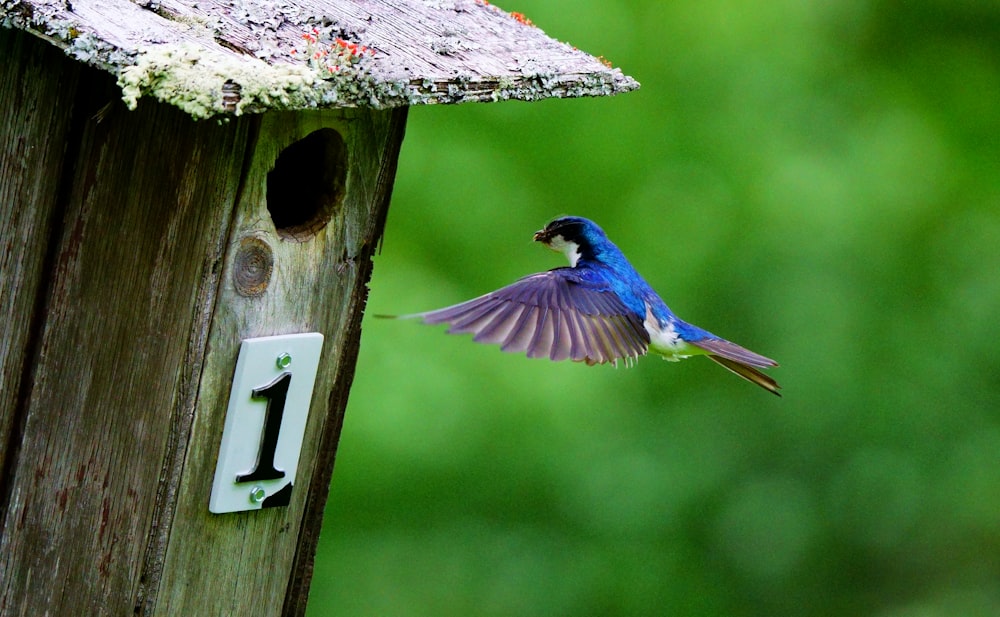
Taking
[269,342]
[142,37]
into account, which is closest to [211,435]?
[269,342]

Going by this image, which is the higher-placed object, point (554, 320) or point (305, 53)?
point (305, 53)

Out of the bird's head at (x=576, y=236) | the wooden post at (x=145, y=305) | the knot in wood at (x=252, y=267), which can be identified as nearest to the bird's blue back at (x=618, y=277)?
the bird's head at (x=576, y=236)

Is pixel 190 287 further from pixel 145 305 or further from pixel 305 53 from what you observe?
pixel 305 53

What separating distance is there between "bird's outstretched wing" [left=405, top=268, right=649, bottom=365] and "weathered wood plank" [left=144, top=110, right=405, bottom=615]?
184 millimetres

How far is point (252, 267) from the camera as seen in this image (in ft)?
5.70

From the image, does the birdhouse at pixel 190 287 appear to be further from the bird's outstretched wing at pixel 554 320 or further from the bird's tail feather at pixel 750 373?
the bird's tail feather at pixel 750 373

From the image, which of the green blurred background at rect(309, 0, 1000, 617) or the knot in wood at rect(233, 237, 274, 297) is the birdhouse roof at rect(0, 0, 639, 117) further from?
the green blurred background at rect(309, 0, 1000, 617)

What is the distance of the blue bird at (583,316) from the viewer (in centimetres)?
198

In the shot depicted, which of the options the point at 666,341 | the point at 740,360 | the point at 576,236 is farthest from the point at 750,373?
the point at 576,236

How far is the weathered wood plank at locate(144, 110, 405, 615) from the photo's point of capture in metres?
1.72

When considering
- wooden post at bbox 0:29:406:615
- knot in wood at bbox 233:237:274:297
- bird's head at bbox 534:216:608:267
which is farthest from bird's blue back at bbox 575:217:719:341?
knot in wood at bbox 233:237:274:297

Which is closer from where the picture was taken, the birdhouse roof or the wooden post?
the birdhouse roof

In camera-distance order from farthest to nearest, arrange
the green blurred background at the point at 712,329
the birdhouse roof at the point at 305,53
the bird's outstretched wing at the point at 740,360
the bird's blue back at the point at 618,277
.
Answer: the green blurred background at the point at 712,329, the bird's outstretched wing at the point at 740,360, the bird's blue back at the point at 618,277, the birdhouse roof at the point at 305,53

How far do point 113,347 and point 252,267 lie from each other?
9.4 inches
